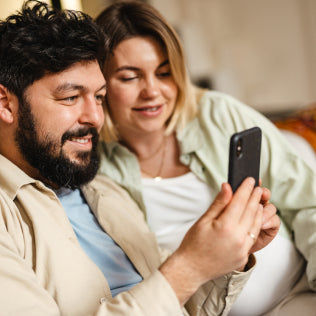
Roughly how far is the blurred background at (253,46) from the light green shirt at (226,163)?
2566 mm

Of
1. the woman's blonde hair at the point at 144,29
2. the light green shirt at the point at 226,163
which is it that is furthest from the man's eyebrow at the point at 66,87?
the light green shirt at the point at 226,163

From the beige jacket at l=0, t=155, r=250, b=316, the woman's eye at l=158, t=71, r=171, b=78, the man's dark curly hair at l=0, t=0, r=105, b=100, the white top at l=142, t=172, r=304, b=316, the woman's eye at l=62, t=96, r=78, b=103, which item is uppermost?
the man's dark curly hair at l=0, t=0, r=105, b=100

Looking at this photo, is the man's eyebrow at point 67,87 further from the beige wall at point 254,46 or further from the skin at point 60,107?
the beige wall at point 254,46

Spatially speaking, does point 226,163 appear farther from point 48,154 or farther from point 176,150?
point 48,154

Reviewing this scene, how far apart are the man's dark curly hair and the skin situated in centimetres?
2

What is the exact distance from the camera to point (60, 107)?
1038 mm

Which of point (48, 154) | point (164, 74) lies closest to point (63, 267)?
point (48, 154)

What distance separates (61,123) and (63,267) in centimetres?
36

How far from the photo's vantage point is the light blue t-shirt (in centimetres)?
108

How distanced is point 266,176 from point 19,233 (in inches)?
31.5

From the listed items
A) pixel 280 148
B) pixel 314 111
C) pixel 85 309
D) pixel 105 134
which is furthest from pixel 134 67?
pixel 314 111

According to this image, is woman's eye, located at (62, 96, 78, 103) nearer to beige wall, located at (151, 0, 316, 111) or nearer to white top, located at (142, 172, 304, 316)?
white top, located at (142, 172, 304, 316)

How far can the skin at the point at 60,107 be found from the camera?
1025mm

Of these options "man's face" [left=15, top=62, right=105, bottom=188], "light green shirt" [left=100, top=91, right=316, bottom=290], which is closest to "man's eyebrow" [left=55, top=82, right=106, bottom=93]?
"man's face" [left=15, top=62, right=105, bottom=188]
